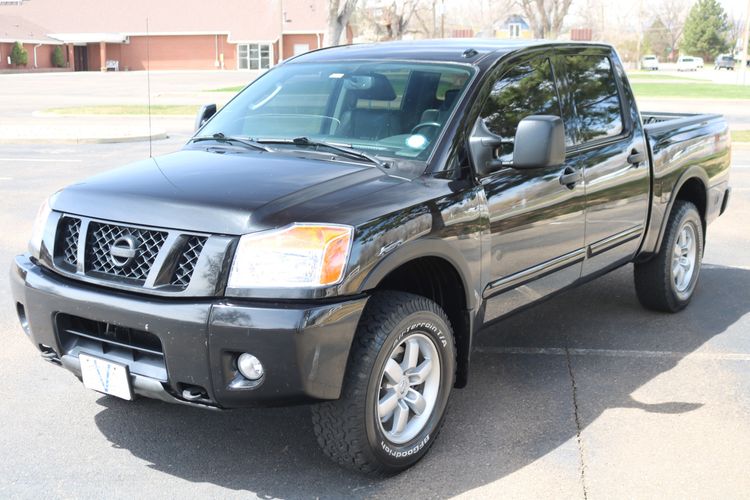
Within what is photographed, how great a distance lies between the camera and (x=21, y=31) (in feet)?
233

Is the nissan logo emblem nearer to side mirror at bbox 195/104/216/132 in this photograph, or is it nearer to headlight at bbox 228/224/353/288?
headlight at bbox 228/224/353/288

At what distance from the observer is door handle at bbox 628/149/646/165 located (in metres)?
5.54

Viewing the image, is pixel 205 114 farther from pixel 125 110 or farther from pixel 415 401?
pixel 125 110

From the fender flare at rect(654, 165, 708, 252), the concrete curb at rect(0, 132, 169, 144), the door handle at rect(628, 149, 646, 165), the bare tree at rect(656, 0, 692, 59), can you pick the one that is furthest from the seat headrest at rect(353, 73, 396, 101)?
the bare tree at rect(656, 0, 692, 59)

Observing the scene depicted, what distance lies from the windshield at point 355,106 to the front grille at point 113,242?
1.20 m

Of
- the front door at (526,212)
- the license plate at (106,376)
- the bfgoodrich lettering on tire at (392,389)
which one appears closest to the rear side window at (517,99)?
the front door at (526,212)

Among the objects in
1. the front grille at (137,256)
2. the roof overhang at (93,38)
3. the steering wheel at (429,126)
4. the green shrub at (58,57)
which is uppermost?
the roof overhang at (93,38)

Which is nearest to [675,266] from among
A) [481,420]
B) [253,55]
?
[481,420]

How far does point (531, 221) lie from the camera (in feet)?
15.0

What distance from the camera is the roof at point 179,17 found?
72.9 m

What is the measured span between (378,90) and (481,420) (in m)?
1.77

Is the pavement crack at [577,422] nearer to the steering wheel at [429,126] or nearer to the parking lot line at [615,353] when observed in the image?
the parking lot line at [615,353]

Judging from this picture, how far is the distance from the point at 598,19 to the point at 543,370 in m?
113

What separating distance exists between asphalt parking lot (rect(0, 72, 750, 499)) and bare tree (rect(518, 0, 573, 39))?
190 feet
